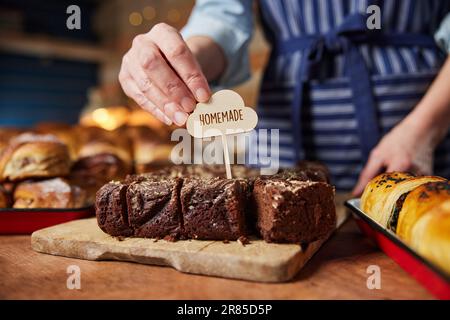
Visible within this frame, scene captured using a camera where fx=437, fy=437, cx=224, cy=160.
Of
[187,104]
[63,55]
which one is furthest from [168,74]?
[63,55]

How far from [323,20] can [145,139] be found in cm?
177

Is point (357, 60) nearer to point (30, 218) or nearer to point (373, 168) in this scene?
point (373, 168)

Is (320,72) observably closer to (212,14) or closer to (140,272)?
(212,14)

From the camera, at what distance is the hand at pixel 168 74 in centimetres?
157

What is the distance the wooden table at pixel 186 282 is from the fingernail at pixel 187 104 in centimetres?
57

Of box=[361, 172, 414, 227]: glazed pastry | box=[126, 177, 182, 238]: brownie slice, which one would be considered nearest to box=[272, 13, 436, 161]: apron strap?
box=[361, 172, 414, 227]: glazed pastry

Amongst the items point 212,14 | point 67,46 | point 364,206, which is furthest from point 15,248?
point 67,46

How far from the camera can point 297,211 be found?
129 cm

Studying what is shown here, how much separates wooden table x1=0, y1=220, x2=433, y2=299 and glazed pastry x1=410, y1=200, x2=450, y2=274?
4.5 inches

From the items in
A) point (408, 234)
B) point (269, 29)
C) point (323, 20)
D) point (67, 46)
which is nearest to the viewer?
point (408, 234)

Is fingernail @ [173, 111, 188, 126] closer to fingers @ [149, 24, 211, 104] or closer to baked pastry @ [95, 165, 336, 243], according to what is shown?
fingers @ [149, 24, 211, 104]

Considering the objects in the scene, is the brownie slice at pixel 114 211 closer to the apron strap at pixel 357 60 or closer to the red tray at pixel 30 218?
the red tray at pixel 30 218

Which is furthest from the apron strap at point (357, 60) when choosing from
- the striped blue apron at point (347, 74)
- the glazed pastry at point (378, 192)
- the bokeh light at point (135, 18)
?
the bokeh light at point (135, 18)
